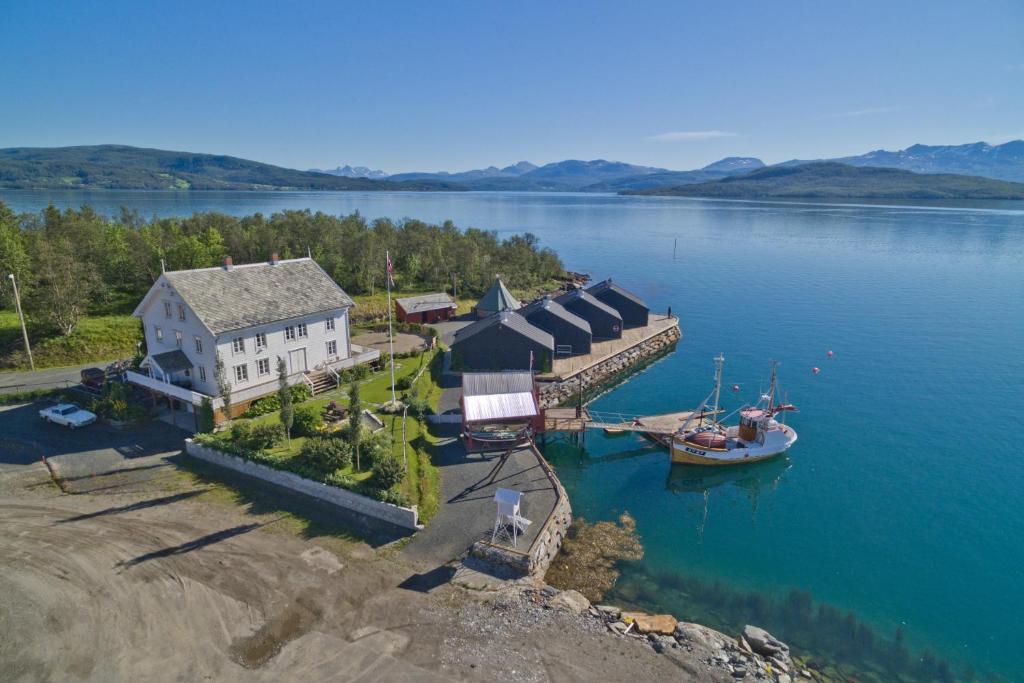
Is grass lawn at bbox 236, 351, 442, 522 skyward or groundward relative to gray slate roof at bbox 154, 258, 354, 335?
groundward

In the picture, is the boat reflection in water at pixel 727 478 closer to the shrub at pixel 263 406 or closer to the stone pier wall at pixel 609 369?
the stone pier wall at pixel 609 369

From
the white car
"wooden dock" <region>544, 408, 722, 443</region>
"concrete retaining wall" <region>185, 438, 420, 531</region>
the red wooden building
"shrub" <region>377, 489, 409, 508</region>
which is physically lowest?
"wooden dock" <region>544, 408, 722, 443</region>

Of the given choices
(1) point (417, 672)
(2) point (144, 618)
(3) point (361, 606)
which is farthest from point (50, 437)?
(1) point (417, 672)

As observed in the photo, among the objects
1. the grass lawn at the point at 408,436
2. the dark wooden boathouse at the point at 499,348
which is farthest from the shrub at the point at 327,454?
the dark wooden boathouse at the point at 499,348

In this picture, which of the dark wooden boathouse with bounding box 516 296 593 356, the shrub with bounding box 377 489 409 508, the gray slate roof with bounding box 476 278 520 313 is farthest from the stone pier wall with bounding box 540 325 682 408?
the shrub with bounding box 377 489 409 508

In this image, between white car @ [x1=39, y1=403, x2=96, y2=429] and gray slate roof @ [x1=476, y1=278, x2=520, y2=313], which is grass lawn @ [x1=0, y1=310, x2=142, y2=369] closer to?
white car @ [x1=39, y1=403, x2=96, y2=429]

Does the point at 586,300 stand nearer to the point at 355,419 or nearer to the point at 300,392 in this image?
the point at 300,392
